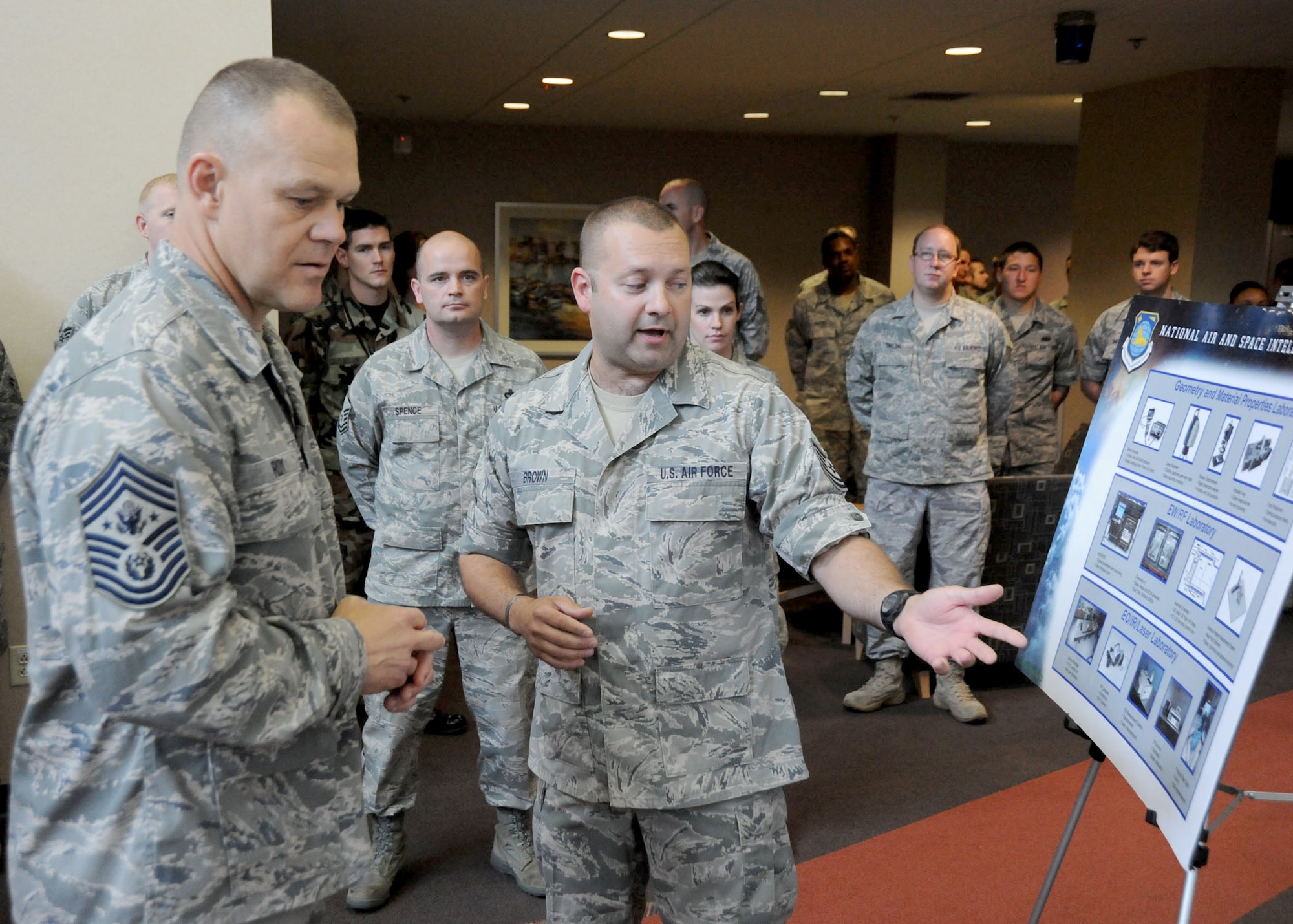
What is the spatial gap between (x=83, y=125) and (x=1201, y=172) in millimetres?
5998

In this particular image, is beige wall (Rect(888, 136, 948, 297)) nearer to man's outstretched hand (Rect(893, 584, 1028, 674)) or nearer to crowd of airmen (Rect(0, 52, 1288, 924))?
crowd of airmen (Rect(0, 52, 1288, 924))

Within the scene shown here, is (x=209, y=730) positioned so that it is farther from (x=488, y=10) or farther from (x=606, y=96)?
(x=606, y=96)

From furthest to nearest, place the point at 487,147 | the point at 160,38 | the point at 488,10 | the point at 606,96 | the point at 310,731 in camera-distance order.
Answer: the point at 487,147
the point at 606,96
the point at 488,10
the point at 160,38
the point at 310,731

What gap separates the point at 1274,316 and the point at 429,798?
262cm

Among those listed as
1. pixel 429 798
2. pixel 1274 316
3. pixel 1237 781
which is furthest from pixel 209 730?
pixel 1237 781

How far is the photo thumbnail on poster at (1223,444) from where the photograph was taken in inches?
56.9

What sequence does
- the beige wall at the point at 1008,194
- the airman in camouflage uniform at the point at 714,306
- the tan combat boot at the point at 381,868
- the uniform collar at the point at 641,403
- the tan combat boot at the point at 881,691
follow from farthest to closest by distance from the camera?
the beige wall at the point at 1008,194 < the tan combat boot at the point at 881,691 < the airman in camouflage uniform at the point at 714,306 < the tan combat boot at the point at 381,868 < the uniform collar at the point at 641,403

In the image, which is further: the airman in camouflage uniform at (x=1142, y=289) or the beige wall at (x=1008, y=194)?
the beige wall at (x=1008, y=194)

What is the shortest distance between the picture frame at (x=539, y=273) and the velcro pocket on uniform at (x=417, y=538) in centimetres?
683

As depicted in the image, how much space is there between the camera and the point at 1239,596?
1.35 meters

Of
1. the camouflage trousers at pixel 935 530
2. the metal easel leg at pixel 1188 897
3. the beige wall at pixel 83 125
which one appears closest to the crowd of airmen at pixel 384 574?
the beige wall at pixel 83 125

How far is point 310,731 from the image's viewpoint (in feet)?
4.11

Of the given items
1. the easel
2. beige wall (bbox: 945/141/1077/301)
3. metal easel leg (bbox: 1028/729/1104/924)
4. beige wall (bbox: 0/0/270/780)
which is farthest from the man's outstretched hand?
beige wall (bbox: 945/141/1077/301)

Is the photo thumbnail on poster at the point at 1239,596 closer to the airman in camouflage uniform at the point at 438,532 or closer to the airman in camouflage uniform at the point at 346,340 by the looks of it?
the airman in camouflage uniform at the point at 438,532
